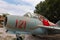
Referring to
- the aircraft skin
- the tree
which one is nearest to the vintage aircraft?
the aircraft skin

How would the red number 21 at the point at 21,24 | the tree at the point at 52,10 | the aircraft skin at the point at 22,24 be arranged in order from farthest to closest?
the tree at the point at 52,10
the red number 21 at the point at 21,24
the aircraft skin at the point at 22,24

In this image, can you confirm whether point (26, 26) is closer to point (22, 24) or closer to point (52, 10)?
point (22, 24)

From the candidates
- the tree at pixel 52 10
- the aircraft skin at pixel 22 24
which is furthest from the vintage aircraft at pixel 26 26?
the tree at pixel 52 10

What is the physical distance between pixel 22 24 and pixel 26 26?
33cm

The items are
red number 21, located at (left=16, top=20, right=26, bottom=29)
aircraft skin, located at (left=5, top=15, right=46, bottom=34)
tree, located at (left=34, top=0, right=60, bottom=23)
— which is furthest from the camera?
tree, located at (left=34, top=0, right=60, bottom=23)

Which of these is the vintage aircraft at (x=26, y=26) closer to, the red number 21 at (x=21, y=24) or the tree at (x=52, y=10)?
the red number 21 at (x=21, y=24)

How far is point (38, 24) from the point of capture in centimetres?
1348

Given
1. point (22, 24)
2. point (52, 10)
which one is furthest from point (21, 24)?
point (52, 10)

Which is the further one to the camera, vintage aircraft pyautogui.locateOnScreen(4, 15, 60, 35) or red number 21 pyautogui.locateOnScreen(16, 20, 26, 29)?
red number 21 pyautogui.locateOnScreen(16, 20, 26, 29)

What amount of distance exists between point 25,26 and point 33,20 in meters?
0.74

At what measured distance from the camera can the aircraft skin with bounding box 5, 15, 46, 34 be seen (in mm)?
12277

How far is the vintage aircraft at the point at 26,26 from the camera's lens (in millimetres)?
12302

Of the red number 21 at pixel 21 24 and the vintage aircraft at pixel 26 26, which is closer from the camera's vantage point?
the vintage aircraft at pixel 26 26

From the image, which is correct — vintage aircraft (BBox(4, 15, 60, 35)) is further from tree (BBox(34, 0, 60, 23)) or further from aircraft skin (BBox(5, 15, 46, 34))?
tree (BBox(34, 0, 60, 23))
